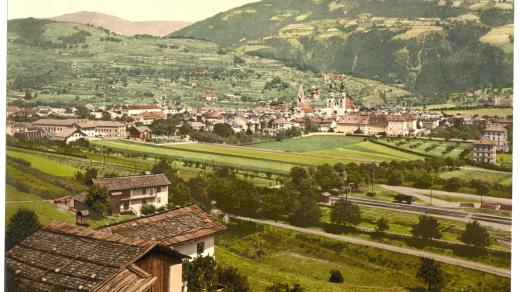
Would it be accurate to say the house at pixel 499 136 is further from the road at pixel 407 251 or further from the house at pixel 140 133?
the house at pixel 140 133

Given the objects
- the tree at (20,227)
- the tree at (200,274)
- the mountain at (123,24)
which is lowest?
the tree at (200,274)

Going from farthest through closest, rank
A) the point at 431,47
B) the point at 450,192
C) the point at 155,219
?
the point at 431,47 → the point at 450,192 → the point at 155,219

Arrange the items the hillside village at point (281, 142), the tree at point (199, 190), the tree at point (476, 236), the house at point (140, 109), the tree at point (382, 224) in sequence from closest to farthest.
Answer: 1. the tree at point (476, 236)
2. the hillside village at point (281, 142)
3. the tree at point (382, 224)
4. the tree at point (199, 190)
5. the house at point (140, 109)

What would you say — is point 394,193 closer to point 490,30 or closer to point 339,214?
point 339,214

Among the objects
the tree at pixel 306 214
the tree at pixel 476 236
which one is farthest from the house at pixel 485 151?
the tree at pixel 306 214

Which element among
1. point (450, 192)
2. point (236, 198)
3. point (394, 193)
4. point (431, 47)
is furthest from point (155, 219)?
point (431, 47)

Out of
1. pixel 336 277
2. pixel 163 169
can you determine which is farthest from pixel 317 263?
pixel 163 169

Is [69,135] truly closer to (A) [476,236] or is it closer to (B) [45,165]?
(B) [45,165]
